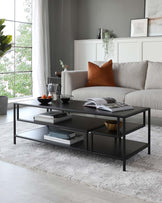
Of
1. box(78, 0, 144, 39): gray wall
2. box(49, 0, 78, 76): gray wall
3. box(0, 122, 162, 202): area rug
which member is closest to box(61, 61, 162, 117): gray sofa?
box(0, 122, 162, 202): area rug

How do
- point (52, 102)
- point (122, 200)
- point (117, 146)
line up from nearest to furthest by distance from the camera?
1. point (122, 200)
2. point (117, 146)
3. point (52, 102)

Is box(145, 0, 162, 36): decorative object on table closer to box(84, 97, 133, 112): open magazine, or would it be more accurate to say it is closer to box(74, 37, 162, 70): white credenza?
box(74, 37, 162, 70): white credenza

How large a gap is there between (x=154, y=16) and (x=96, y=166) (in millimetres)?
4066

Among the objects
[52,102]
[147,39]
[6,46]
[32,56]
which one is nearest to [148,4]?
[147,39]

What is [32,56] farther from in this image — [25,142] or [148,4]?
[25,142]

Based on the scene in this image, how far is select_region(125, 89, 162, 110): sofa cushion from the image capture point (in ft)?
11.8

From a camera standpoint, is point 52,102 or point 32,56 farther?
point 32,56

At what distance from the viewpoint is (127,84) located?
4.48 meters

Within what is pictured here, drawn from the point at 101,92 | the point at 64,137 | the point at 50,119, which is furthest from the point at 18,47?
A: the point at 64,137

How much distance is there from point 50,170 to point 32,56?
13.1ft

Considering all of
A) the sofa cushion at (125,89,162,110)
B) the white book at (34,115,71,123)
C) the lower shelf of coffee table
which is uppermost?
the sofa cushion at (125,89,162,110)

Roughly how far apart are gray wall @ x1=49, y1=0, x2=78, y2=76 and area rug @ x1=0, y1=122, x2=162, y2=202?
356 cm

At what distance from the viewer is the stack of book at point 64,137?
2568mm

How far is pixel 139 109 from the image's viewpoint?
253cm
